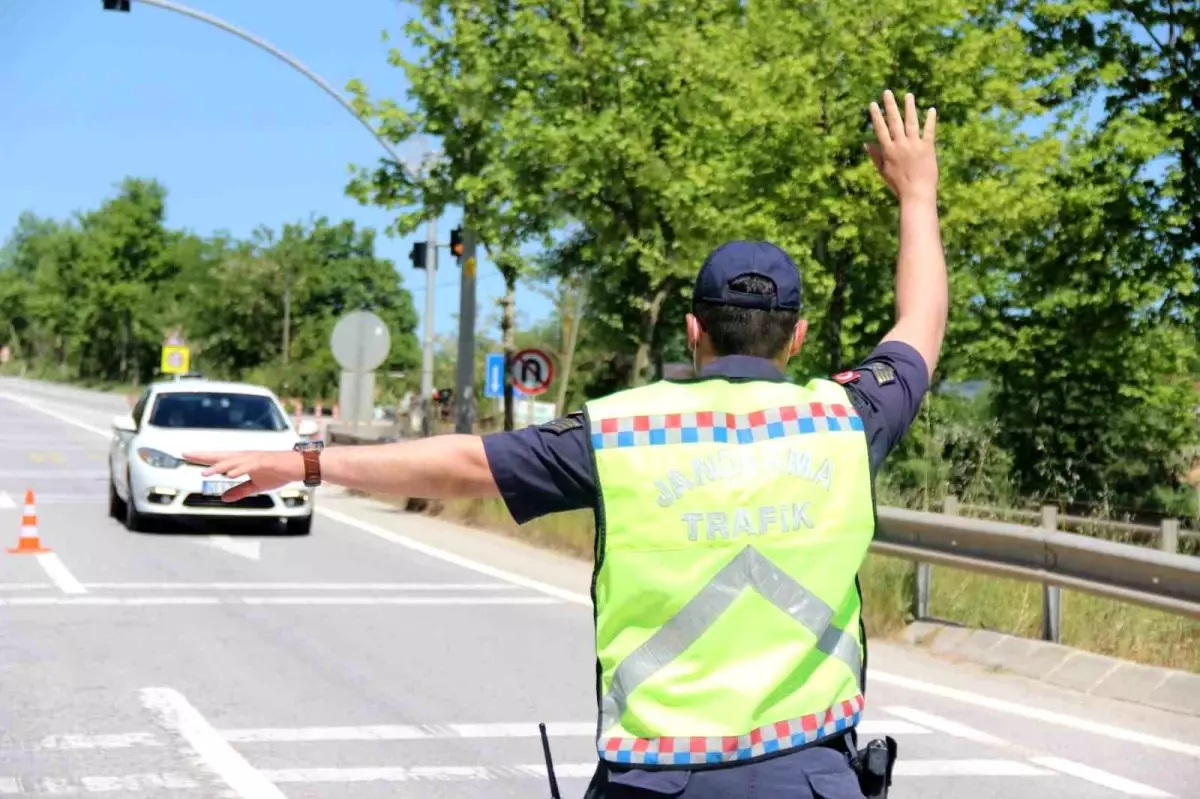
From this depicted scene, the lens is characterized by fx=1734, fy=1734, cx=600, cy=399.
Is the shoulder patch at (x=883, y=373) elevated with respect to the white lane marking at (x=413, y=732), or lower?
elevated

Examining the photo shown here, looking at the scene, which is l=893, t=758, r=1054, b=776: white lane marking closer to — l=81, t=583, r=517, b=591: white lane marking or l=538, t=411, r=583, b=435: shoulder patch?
l=538, t=411, r=583, b=435: shoulder patch

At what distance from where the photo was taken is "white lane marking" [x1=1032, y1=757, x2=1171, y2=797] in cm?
706

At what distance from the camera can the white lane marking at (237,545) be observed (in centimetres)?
1595

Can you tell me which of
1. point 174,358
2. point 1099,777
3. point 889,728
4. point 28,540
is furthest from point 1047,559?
point 174,358

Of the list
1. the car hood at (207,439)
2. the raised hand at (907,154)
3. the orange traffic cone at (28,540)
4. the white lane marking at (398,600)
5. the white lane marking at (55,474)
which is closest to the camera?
the raised hand at (907,154)

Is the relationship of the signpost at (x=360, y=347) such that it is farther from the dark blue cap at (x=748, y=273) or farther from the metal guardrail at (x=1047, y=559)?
the dark blue cap at (x=748, y=273)

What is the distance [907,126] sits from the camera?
11.2 feet

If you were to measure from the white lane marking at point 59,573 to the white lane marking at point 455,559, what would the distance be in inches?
135

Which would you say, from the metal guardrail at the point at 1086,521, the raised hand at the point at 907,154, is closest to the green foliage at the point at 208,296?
the metal guardrail at the point at 1086,521

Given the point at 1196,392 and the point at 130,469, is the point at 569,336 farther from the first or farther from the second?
the point at 130,469

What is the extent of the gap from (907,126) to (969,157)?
710 inches

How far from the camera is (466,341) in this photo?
23.9m

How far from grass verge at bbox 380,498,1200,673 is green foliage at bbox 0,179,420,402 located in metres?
70.4

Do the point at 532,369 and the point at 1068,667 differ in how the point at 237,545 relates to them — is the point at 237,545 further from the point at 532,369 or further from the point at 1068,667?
the point at 1068,667
